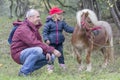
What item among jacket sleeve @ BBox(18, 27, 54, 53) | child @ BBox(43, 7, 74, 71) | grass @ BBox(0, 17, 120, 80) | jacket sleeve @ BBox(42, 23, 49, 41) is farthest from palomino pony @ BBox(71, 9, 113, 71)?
jacket sleeve @ BBox(18, 27, 54, 53)

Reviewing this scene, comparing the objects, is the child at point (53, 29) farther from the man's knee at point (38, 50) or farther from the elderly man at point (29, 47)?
the man's knee at point (38, 50)

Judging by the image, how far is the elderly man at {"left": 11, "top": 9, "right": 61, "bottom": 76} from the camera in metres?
7.81

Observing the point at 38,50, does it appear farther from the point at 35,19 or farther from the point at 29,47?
the point at 35,19

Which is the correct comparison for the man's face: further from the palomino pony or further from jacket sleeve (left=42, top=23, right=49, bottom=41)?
the palomino pony

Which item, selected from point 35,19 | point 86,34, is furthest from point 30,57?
point 86,34

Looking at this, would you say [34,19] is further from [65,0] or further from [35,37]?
[65,0]

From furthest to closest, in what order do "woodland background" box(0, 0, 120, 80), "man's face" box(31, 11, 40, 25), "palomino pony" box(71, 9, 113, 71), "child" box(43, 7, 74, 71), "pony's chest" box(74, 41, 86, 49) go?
"child" box(43, 7, 74, 71) → "pony's chest" box(74, 41, 86, 49) → "palomino pony" box(71, 9, 113, 71) → "man's face" box(31, 11, 40, 25) → "woodland background" box(0, 0, 120, 80)

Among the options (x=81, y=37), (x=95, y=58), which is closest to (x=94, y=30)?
(x=81, y=37)

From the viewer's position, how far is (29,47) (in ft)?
26.2

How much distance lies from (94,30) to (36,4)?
22925mm

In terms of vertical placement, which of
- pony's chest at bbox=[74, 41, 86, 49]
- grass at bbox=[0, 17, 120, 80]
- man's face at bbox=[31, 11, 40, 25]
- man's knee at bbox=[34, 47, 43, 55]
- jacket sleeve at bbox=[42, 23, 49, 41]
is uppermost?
man's face at bbox=[31, 11, 40, 25]

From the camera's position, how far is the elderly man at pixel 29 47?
308 inches

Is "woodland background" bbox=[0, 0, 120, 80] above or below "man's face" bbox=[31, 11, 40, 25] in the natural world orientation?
below

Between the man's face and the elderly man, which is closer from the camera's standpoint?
the elderly man
